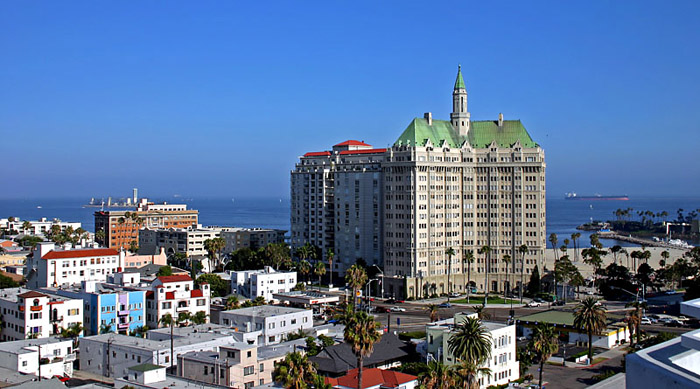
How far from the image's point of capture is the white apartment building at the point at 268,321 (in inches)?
3521

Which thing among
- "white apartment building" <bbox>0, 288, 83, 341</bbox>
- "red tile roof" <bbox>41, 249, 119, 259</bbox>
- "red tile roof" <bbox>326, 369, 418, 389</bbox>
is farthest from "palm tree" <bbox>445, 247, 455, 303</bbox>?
"red tile roof" <bbox>326, 369, 418, 389</bbox>

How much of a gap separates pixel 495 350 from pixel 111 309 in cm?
4897

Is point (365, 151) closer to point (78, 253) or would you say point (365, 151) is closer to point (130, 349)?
point (78, 253)

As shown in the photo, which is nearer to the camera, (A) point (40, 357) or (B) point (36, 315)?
(A) point (40, 357)

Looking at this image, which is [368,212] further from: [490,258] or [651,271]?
[651,271]

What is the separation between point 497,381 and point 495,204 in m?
77.4

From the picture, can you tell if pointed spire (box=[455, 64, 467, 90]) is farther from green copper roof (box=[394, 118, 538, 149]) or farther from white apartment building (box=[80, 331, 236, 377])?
white apartment building (box=[80, 331, 236, 377])

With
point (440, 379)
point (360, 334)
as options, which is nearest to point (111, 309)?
point (360, 334)

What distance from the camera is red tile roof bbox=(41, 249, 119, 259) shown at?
373 feet

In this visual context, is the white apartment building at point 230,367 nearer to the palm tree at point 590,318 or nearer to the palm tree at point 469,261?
the palm tree at point 590,318

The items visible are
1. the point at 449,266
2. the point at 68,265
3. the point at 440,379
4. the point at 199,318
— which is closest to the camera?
the point at 440,379

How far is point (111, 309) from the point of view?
92.4m

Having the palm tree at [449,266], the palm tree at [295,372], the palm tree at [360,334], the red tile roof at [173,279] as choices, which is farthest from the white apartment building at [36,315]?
the palm tree at [449,266]

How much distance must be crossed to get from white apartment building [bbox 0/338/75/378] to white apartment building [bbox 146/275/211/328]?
16.1 meters
